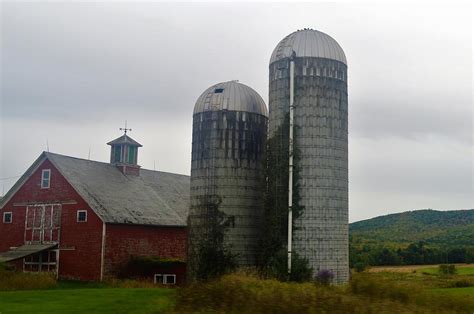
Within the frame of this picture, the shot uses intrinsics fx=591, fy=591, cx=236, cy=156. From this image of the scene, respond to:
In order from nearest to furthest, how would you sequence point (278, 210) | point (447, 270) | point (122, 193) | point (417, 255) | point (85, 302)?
point (85, 302), point (278, 210), point (122, 193), point (447, 270), point (417, 255)

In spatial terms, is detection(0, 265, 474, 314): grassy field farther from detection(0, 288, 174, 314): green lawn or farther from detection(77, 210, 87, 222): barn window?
detection(77, 210, 87, 222): barn window

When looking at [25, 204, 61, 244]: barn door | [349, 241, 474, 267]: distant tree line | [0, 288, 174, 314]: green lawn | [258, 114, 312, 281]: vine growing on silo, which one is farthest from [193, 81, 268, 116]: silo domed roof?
[349, 241, 474, 267]: distant tree line

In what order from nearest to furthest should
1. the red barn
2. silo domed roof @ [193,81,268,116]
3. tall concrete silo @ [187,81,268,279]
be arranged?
1. tall concrete silo @ [187,81,268,279]
2. silo domed roof @ [193,81,268,116]
3. the red barn

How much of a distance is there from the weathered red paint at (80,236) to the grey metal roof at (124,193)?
1.39 feet

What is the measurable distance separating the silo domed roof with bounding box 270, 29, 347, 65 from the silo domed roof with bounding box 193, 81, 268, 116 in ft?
7.39

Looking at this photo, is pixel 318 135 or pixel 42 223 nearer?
pixel 318 135

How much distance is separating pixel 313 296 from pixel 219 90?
1608cm

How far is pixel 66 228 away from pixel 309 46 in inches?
673

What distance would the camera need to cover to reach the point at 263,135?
92.9 ft

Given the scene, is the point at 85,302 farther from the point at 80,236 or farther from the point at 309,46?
the point at 80,236

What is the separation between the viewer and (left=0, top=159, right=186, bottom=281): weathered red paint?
32062 mm

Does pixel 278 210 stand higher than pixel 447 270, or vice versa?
pixel 278 210

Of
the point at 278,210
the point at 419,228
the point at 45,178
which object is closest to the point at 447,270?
the point at 278,210

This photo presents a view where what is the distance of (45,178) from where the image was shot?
3456 cm
